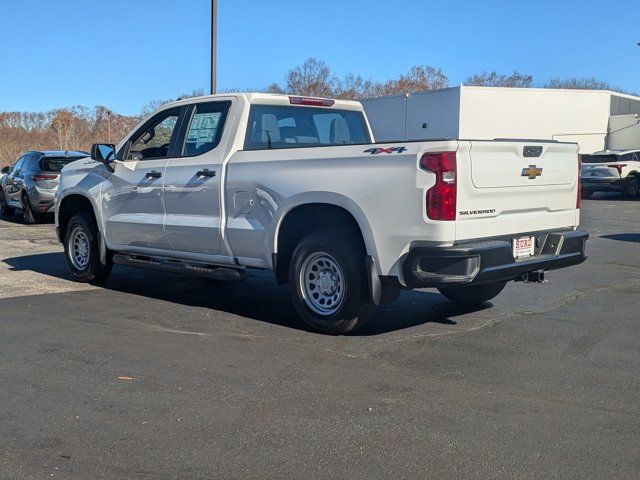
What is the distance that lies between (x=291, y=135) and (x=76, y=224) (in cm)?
328

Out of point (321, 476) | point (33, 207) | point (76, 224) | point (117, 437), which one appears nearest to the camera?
point (321, 476)

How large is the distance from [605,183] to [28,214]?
1993cm

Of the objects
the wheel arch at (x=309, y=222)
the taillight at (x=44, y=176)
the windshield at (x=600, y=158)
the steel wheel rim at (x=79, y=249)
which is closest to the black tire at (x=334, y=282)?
the wheel arch at (x=309, y=222)

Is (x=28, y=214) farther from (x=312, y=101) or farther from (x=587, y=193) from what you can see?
(x=587, y=193)

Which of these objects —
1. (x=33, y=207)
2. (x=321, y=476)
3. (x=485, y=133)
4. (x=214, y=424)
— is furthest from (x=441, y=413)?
(x=485, y=133)

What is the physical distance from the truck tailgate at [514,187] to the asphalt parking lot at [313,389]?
3.33ft

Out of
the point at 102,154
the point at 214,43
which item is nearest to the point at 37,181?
the point at 214,43

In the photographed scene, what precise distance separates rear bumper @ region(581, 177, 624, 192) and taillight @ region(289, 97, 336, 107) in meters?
20.7

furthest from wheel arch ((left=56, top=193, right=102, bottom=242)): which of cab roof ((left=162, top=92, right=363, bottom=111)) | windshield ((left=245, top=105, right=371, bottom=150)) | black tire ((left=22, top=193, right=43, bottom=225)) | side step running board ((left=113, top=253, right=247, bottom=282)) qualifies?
black tire ((left=22, top=193, right=43, bottom=225))

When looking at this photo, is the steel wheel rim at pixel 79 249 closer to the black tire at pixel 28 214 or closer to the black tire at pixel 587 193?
the black tire at pixel 28 214

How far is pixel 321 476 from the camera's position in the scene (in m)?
3.45

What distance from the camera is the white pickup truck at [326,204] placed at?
538 cm

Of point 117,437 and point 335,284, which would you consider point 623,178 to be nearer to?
point 335,284

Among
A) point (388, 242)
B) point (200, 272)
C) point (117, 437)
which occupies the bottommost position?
point (117, 437)
